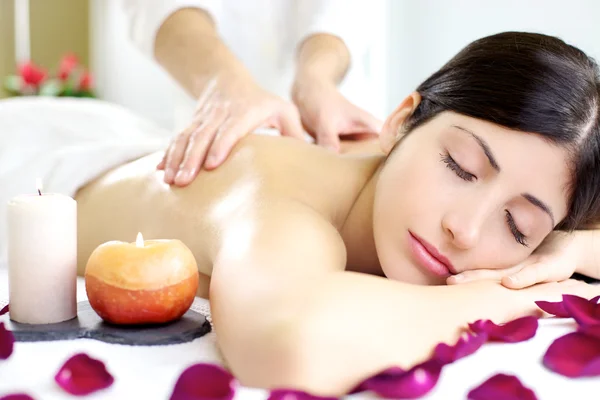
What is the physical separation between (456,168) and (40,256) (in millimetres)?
675

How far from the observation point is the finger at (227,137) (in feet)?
5.09

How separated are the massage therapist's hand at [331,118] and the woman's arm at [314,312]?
704 millimetres

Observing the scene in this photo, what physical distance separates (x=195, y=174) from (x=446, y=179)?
505 mm

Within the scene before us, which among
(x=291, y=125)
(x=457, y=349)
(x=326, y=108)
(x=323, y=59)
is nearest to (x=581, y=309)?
(x=457, y=349)

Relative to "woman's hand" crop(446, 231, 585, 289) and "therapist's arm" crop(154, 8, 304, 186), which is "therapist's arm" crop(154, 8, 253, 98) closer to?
"therapist's arm" crop(154, 8, 304, 186)

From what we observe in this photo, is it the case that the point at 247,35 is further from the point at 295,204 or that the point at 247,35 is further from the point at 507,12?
the point at 295,204

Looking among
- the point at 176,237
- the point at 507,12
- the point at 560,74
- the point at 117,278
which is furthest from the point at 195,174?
the point at 507,12

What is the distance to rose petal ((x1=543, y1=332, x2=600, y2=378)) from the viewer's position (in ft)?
3.22

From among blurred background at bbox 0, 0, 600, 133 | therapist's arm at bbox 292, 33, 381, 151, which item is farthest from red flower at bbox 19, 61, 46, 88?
therapist's arm at bbox 292, 33, 381, 151

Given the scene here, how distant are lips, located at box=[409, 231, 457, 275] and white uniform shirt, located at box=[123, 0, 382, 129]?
1.23 m

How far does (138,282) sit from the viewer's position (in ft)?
3.75

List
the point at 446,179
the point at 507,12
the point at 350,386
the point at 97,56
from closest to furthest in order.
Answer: the point at 350,386
the point at 446,179
the point at 507,12
the point at 97,56

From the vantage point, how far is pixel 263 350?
0.96 m

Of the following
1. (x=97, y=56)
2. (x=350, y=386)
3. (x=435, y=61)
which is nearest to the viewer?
(x=350, y=386)
